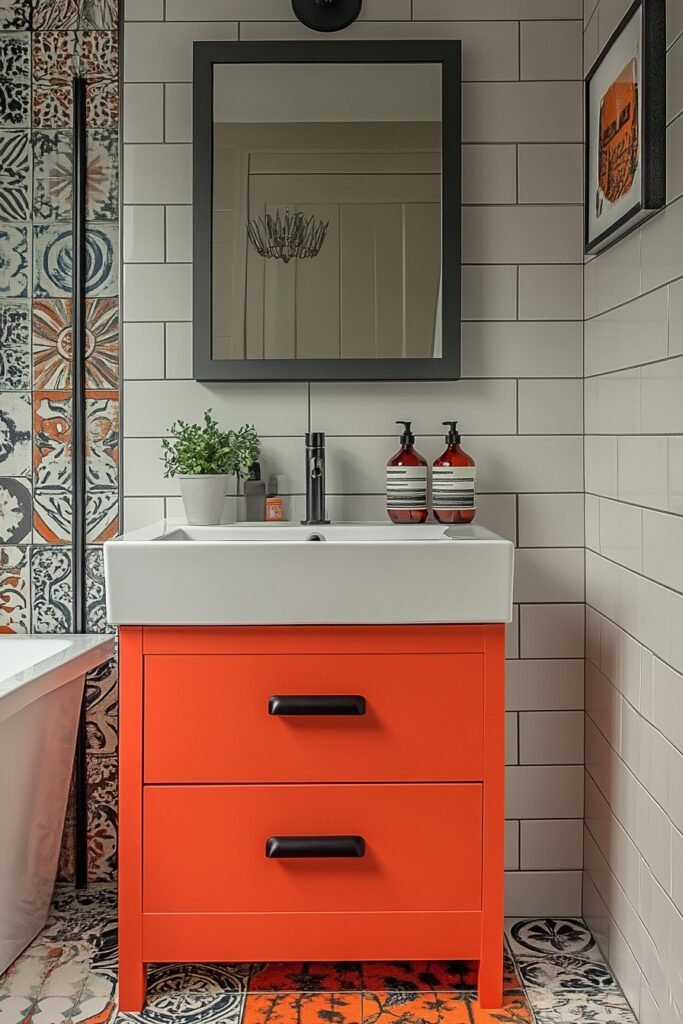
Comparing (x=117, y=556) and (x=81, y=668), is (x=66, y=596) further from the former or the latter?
(x=117, y=556)

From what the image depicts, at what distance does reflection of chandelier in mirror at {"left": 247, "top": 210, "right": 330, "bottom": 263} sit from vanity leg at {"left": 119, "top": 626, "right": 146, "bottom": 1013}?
0.95 meters

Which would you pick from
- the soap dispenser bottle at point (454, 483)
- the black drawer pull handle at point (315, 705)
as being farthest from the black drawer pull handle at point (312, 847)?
the soap dispenser bottle at point (454, 483)

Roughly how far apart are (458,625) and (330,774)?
363mm

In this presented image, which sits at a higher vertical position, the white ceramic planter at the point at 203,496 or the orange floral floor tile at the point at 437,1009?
the white ceramic planter at the point at 203,496

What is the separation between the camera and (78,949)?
211cm

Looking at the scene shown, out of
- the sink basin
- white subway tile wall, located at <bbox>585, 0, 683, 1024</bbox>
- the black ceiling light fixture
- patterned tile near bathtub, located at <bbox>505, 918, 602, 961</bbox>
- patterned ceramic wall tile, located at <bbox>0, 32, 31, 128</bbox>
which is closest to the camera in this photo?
white subway tile wall, located at <bbox>585, 0, 683, 1024</bbox>

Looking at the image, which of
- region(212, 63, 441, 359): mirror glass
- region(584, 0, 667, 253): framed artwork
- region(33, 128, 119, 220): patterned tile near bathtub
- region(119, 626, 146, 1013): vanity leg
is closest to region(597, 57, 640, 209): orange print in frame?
region(584, 0, 667, 253): framed artwork

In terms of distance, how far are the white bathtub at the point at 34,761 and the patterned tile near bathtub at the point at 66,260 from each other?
2.69 ft

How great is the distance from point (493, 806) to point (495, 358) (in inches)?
39.9

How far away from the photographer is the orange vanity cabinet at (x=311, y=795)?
72.6 inches

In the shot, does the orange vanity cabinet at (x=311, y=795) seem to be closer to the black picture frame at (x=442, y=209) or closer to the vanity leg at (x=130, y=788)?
the vanity leg at (x=130, y=788)

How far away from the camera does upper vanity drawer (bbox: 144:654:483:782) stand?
1.84 m

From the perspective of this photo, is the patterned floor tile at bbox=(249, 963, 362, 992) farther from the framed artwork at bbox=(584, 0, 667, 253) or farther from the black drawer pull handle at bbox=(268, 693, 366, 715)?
the framed artwork at bbox=(584, 0, 667, 253)

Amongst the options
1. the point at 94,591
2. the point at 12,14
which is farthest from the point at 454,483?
the point at 12,14
